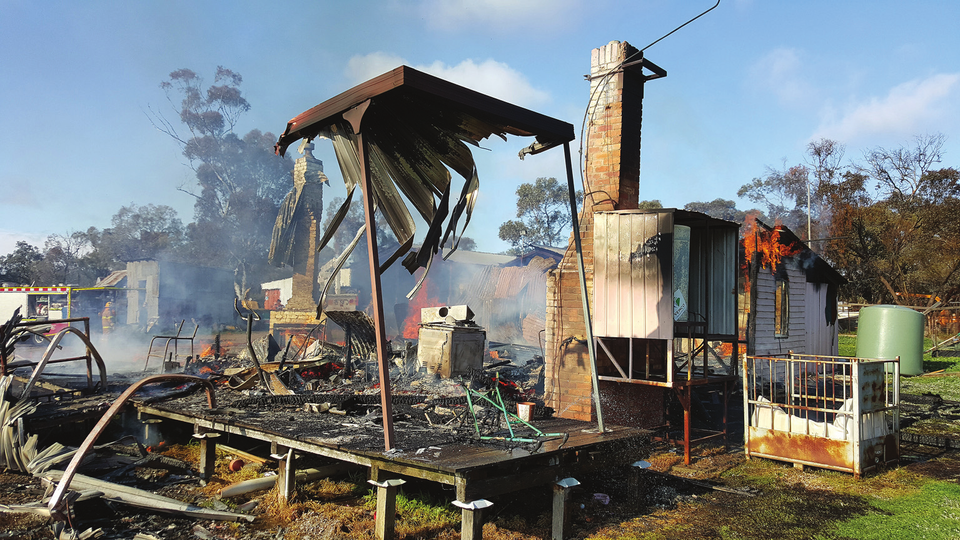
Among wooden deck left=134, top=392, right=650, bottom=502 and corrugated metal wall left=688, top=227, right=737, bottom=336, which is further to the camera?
corrugated metal wall left=688, top=227, right=737, bottom=336

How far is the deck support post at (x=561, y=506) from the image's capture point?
4.90 m

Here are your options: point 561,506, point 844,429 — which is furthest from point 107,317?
point 844,429

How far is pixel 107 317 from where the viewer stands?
27.1m

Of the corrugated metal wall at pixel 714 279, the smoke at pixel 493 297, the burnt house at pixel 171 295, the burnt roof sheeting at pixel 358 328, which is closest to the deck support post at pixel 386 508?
the burnt roof sheeting at pixel 358 328

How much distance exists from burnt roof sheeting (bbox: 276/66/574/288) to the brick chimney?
294cm

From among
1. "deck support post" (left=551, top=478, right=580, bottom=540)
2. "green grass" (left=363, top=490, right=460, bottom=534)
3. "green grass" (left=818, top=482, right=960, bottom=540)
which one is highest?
"deck support post" (left=551, top=478, right=580, bottom=540)

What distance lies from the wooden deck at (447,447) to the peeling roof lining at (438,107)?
9.17 ft

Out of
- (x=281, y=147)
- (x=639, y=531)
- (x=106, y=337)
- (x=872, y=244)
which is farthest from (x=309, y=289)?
(x=872, y=244)

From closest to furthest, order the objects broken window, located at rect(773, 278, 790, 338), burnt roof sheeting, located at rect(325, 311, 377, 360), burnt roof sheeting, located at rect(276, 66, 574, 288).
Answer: burnt roof sheeting, located at rect(276, 66, 574, 288) → burnt roof sheeting, located at rect(325, 311, 377, 360) → broken window, located at rect(773, 278, 790, 338)

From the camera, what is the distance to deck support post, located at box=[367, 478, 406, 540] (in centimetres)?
457

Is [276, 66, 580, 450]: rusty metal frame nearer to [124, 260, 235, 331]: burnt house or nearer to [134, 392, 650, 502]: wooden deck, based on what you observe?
[134, 392, 650, 502]: wooden deck

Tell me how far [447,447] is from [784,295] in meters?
12.4

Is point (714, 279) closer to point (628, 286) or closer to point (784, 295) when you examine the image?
point (628, 286)

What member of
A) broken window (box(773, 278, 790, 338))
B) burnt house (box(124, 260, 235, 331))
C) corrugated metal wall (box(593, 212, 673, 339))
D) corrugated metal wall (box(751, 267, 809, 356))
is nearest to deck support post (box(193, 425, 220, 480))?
corrugated metal wall (box(593, 212, 673, 339))
